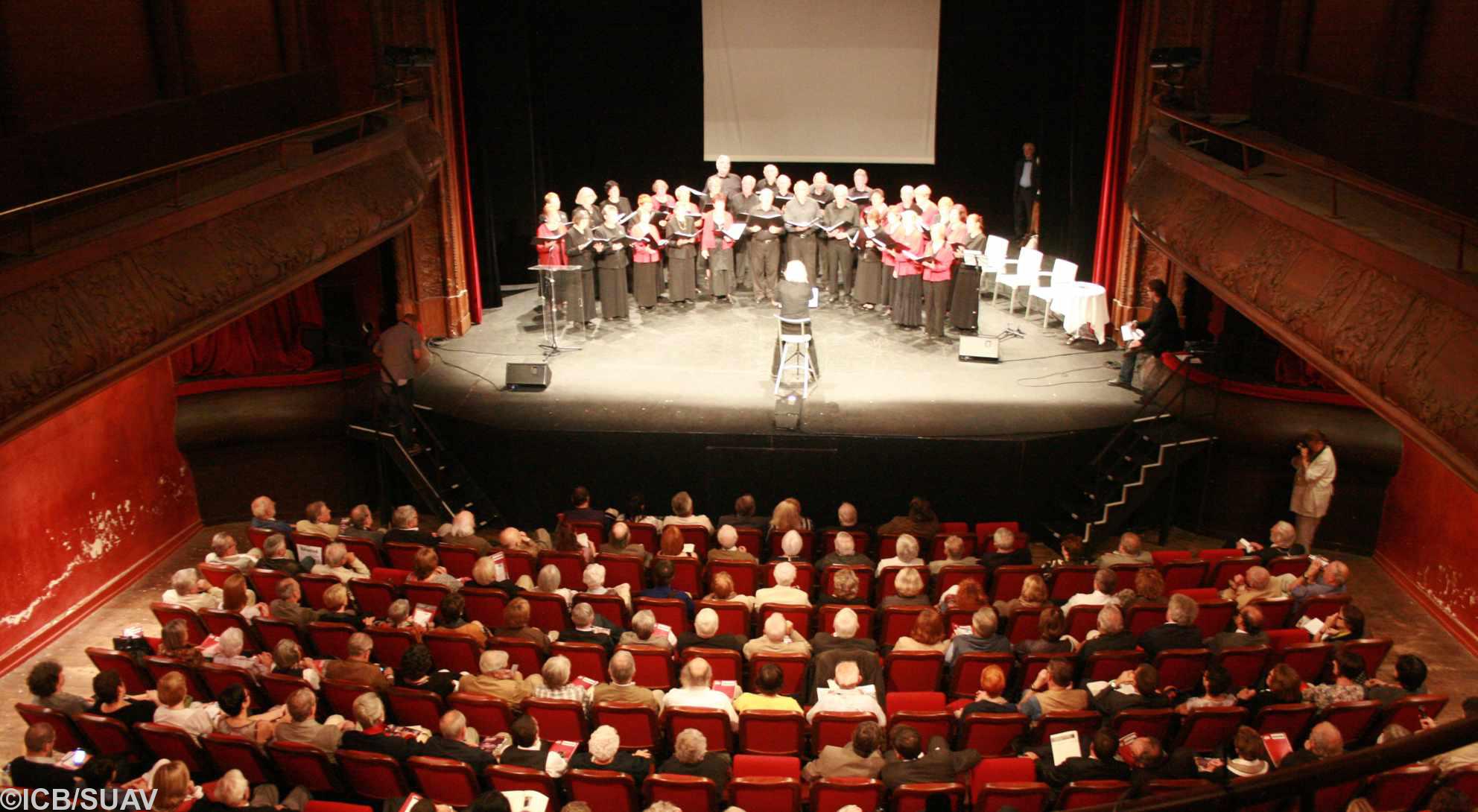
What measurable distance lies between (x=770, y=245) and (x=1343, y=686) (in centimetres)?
919

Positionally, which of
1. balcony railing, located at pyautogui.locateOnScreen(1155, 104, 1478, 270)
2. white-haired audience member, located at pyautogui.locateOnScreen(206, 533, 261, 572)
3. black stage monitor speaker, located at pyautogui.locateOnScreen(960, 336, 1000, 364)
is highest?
balcony railing, located at pyautogui.locateOnScreen(1155, 104, 1478, 270)

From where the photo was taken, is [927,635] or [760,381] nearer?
[927,635]

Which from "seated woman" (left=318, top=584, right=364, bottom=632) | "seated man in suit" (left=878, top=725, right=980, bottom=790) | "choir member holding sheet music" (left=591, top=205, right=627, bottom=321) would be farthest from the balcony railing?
"seated woman" (left=318, top=584, right=364, bottom=632)

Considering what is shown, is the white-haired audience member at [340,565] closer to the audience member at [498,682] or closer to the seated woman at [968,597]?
the audience member at [498,682]

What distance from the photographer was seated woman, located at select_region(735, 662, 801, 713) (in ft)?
19.4

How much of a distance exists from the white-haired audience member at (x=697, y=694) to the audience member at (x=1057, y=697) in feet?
5.19

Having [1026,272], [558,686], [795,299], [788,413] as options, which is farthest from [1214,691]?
[1026,272]

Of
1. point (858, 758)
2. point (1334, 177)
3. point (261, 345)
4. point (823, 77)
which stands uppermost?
point (823, 77)

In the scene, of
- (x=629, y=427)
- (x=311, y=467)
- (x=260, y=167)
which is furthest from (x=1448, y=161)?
(x=311, y=467)

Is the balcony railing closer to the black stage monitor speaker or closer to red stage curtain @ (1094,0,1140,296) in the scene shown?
red stage curtain @ (1094,0,1140,296)

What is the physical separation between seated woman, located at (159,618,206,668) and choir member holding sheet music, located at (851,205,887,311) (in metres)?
8.95

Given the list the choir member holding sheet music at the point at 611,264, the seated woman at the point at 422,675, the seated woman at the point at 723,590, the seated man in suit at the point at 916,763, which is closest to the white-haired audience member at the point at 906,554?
the seated woman at the point at 723,590

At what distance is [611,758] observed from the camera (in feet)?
17.5

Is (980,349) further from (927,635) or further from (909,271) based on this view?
(927,635)
